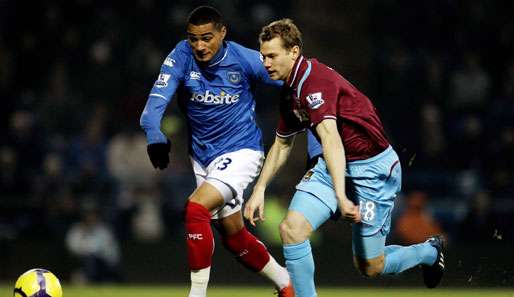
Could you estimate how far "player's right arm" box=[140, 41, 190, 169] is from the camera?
27.9 ft

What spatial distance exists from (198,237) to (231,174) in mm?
667

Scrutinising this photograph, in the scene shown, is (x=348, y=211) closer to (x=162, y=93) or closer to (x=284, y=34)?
(x=284, y=34)

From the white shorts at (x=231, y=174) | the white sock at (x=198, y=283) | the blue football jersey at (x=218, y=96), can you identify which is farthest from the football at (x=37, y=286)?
the blue football jersey at (x=218, y=96)

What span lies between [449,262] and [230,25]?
16.8 ft

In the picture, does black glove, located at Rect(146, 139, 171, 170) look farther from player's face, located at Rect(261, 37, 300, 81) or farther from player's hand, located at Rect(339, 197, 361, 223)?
player's hand, located at Rect(339, 197, 361, 223)

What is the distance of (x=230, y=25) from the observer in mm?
16562

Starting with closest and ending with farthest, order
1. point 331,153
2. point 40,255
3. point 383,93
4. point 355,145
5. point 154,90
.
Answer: point 331,153, point 355,145, point 154,90, point 40,255, point 383,93

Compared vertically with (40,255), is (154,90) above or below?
above

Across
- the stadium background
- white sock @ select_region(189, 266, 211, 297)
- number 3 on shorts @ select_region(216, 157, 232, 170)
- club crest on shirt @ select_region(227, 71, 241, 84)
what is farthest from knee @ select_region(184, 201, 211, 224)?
the stadium background

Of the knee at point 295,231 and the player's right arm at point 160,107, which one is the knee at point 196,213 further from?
the knee at point 295,231

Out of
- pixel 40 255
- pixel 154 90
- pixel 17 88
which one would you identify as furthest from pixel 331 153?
pixel 17 88

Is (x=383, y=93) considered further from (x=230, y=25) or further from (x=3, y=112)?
(x=3, y=112)

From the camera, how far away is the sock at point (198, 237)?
27.5 ft

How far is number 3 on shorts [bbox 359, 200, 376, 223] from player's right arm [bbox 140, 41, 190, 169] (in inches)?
60.9
